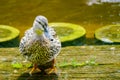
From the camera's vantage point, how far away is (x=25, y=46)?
9.87 ft

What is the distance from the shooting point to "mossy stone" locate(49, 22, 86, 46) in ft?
17.0

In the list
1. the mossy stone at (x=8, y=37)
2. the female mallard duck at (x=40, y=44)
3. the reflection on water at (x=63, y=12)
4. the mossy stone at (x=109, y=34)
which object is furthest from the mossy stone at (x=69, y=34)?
the female mallard duck at (x=40, y=44)

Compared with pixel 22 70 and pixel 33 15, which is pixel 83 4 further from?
pixel 22 70

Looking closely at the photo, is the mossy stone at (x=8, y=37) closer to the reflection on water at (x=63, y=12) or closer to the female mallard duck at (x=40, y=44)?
the reflection on water at (x=63, y=12)

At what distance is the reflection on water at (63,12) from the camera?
7551 millimetres

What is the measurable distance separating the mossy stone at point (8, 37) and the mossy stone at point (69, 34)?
69cm

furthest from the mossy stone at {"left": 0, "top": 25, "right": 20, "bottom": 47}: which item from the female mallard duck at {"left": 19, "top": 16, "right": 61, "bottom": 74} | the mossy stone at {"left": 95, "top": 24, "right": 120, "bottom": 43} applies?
the female mallard duck at {"left": 19, "top": 16, "right": 61, "bottom": 74}

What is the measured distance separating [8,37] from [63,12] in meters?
3.02

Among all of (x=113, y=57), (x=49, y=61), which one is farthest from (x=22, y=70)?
(x=113, y=57)

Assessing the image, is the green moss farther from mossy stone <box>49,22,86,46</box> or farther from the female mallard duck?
the female mallard duck

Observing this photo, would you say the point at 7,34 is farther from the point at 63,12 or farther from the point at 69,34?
the point at 63,12

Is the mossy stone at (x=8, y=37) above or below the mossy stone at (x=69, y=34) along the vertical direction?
above

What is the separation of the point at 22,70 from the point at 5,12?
16.5ft

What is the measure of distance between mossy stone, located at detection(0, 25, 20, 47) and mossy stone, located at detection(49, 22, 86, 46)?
0.69m
